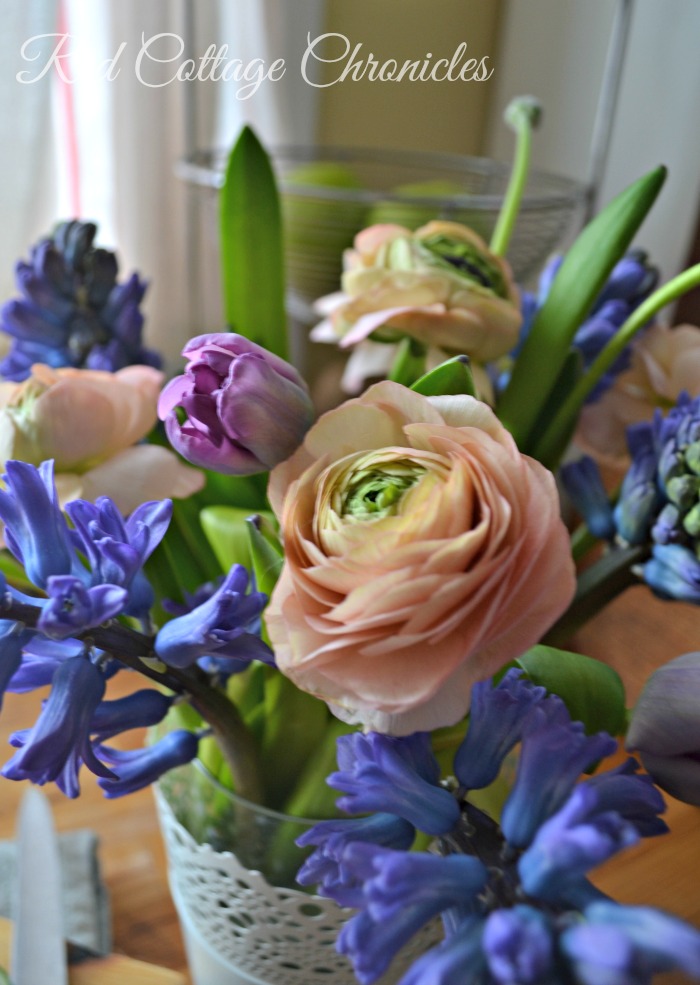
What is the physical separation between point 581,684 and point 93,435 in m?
0.14

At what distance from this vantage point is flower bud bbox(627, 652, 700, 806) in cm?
Result: 19

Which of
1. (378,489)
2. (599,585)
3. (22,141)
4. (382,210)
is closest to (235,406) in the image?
(378,489)

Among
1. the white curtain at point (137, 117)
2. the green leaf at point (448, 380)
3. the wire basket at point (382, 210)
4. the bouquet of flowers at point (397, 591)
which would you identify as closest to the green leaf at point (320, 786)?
the bouquet of flowers at point (397, 591)

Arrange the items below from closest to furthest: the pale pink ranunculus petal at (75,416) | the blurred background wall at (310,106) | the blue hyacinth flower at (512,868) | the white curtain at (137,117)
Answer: the blue hyacinth flower at (512,868) < the pale pink ranunculus petal at (75,416) < the blurred background wall at (310,106) < the white curtain at (137,117)

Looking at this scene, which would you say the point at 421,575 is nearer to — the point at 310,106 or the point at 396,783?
the point at 396,783

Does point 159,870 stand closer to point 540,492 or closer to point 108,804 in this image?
point 108,804

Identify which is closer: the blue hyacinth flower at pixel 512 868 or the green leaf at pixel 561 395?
the blue hyacinth flower at pixel 512 868

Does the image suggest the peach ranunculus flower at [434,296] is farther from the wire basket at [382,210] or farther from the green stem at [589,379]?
the wire basket at [382,210]

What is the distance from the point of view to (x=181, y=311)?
0.75m

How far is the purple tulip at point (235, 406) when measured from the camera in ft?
0.58

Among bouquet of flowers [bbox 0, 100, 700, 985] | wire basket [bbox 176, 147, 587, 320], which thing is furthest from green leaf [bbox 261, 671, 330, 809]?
wire basket [bbox 176, 147, 587, 320]

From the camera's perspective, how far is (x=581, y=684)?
21cm

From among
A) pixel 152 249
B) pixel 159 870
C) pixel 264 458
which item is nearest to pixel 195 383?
pixel 264 458

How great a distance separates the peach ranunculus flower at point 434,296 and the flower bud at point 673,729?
0.11 meters
